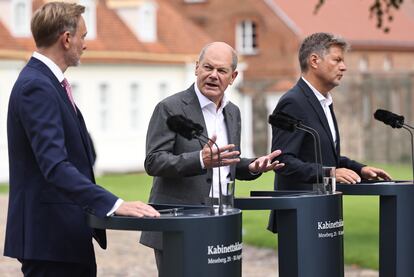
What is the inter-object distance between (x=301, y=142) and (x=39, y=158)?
2.44m

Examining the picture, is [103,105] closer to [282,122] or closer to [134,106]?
[134,106]

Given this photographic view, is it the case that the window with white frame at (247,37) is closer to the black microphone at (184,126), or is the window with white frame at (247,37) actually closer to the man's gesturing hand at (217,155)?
the man's gesturing hand at (217,155)

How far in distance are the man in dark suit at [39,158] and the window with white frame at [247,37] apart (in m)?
50.7

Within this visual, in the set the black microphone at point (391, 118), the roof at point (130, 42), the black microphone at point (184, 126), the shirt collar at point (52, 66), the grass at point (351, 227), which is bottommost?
the grass at point (351, 227)

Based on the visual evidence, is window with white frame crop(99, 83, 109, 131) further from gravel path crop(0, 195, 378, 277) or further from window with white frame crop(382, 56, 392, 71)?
gravel path crop(0, 195, 378, 277)

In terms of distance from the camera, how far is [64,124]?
20.9ft

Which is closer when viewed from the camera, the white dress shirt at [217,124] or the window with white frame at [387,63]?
the white dress shirt at [217,124]

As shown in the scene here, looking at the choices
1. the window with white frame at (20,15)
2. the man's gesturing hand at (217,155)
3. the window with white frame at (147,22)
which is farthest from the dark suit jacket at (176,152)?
the window with white frame at (147,22)

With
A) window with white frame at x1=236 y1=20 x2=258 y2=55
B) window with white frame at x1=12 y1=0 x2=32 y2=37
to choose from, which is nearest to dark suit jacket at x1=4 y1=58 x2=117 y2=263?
window with white frame at x1=12 y1=0 x2=32 y2=37

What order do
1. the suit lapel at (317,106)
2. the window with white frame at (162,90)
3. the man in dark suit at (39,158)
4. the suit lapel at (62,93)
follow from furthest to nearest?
the window with white frame at (162,90)
the suit lapel at (317,106)
the suit lapel at (62,93)
the man in dark suit at (39,158)

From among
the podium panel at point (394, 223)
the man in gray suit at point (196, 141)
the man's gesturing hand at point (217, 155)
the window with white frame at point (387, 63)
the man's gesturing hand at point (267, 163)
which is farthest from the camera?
the window with white frame at point (387, 63)

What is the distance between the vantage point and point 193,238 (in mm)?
6102

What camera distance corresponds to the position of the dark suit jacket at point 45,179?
20.2 ft

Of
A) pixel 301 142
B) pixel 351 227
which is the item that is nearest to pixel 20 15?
pixel 351 227
